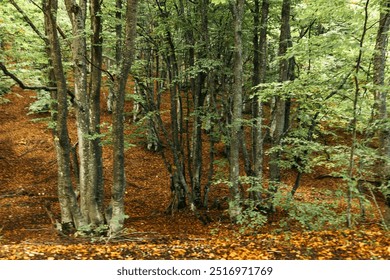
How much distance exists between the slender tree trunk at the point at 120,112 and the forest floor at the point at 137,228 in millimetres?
703

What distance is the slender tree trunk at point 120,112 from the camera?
6.59 meters

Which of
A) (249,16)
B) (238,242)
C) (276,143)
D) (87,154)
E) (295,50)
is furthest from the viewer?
(249,16)

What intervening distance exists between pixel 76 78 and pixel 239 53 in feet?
14.6

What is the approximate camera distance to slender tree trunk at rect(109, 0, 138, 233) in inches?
259

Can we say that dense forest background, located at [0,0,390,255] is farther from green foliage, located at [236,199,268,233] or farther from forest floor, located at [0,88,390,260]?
forest floor, located at [0,88,390,260]

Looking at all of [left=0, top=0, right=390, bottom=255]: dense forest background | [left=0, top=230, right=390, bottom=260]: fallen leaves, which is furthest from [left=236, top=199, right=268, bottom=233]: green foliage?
[left=0, top=230, right=390, bottom=260]: fallen leaves

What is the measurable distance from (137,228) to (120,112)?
447cm

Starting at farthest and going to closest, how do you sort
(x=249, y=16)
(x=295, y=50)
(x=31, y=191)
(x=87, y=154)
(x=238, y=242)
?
(x=31, y=191) → (x=249, y=16) → (x=87, y=154) → (x=295, y=50) → (x=238, y=242)

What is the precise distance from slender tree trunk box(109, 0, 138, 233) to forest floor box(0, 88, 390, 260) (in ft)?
2.31

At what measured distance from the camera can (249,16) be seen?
10445mm

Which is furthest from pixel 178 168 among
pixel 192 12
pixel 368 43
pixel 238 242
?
pixel 368 43

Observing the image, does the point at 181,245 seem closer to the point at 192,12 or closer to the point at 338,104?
the point at 338,104

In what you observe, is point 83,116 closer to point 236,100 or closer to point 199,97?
point 236,100

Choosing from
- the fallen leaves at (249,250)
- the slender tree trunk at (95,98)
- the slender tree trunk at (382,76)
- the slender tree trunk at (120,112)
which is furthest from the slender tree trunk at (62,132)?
the slender tree trunk at (382,76)
